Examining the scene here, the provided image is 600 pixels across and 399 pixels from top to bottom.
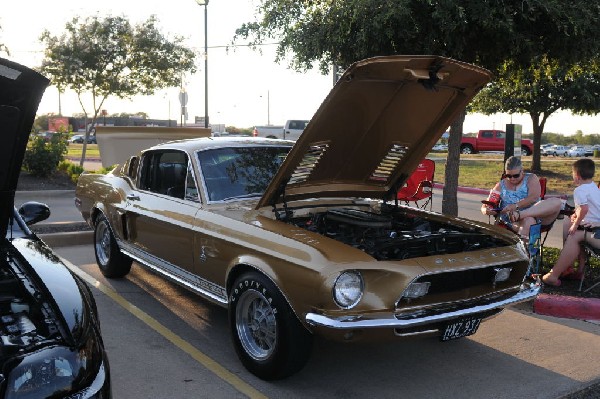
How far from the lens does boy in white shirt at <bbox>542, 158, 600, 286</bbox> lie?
19.6 feet

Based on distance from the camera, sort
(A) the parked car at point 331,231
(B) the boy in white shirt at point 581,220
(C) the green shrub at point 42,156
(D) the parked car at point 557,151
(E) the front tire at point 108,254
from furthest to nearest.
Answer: (D) the parked car at point 557,151 < (C) the green shrub at point 42,156 < (E) the front tire at point 108,254 < (B) the boy in white shirt at point 581,220 < (A) the parked car at point 331,231

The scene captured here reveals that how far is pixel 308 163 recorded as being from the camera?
4.57 m

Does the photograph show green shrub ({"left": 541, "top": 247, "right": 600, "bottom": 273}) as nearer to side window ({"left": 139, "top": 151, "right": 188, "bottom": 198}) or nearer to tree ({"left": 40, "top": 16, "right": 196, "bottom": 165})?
side window ({"left": 139, "top": 151, "right": 188, "bottom": 198})

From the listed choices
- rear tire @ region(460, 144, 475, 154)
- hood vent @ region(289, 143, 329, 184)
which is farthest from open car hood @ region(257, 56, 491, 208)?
rear tire @ region(460, 144, 475, 154)

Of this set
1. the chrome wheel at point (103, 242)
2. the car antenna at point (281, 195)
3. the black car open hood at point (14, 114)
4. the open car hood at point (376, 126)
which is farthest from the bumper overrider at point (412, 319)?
A: the chrome wheel at point (103, 242)

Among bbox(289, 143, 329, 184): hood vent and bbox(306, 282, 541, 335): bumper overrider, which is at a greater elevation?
bbox(289, 143, 329, 184): hood vent

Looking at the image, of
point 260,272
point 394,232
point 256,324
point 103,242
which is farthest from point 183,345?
point 103,242

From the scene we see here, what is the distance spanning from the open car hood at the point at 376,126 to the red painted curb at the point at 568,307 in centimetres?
Answer: 176

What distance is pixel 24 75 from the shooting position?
3.10 metres

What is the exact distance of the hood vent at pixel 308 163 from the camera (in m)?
4.43

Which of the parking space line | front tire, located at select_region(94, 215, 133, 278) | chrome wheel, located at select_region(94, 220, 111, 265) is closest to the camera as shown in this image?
the parking space line

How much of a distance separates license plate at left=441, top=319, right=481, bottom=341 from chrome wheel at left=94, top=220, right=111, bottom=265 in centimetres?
395

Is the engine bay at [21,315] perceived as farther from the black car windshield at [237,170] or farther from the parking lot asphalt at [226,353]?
the black car windshield at [237,170]

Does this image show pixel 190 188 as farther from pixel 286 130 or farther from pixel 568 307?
pixel 286 130
